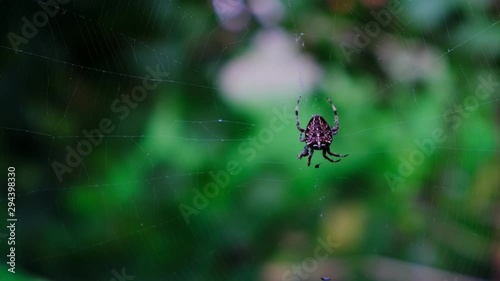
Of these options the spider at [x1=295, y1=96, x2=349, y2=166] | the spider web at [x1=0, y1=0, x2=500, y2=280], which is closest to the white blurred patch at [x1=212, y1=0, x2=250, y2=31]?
the spider web at [x1=0, y1=0, x2=500, y2=280]

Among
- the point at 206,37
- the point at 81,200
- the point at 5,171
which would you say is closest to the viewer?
the point at 5,171

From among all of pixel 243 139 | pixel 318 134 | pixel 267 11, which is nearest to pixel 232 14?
pixel 267 11

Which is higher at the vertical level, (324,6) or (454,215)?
(324,6)

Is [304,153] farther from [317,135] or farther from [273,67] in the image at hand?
[273,67]

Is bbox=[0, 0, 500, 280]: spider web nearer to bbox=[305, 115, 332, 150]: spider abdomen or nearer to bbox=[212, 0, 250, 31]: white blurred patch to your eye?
bbox=[212, 0, 250, 31]: white blurred patch

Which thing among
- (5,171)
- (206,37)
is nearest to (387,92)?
(206,37)

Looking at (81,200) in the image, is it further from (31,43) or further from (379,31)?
(379,31)
